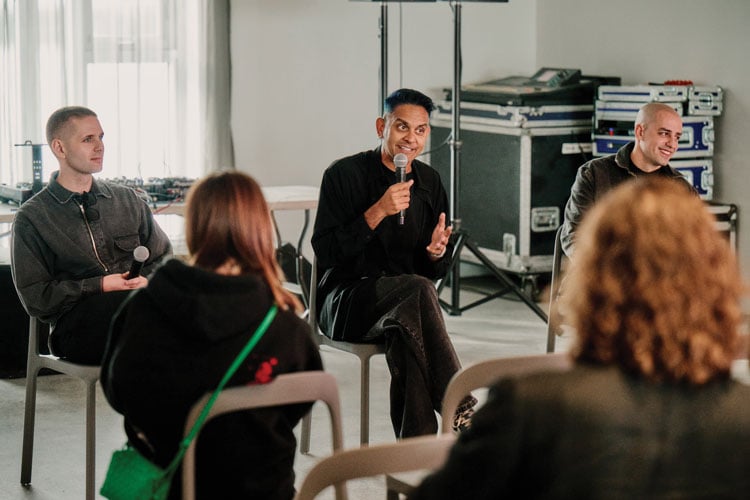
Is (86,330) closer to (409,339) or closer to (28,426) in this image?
(28,426)

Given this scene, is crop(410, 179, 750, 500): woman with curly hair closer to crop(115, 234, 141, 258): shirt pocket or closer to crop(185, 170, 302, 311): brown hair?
crop(185, 170, 302, 311): brown hair

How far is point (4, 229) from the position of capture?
221 inches

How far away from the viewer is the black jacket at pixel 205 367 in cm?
200

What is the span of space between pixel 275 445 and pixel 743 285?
0.97 meters

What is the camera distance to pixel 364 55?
6.36 m

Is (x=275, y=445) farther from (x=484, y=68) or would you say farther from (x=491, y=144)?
(x=484, y=68)

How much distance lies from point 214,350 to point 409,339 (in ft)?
3.91

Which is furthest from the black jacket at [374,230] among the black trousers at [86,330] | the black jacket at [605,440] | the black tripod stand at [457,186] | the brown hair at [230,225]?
the black jacket at [605,440]

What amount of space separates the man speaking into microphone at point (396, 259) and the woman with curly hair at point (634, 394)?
1.77 meters

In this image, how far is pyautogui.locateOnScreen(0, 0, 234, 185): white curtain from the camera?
5.47 m

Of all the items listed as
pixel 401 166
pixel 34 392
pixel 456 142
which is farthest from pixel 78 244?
pixel 456 142

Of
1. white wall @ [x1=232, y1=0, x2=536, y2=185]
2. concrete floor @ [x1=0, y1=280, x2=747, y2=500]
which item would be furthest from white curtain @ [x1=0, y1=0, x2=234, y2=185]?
→ concrete floor @ [x1=0, y1=280, x2=747, y2=500]

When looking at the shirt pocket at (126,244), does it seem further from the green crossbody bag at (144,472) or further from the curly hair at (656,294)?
the curly hair at (656,294)

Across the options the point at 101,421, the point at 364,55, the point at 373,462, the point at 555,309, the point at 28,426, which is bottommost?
the point at 101,421
